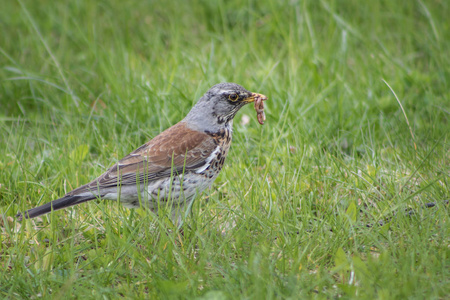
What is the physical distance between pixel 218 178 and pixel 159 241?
1365 millimetres

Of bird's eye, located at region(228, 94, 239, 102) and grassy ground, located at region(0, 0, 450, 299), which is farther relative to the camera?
bird's eye, located at region(228, 94, 239, 102)

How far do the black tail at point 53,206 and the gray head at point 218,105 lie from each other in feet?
3.76

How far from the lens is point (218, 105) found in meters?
4.58

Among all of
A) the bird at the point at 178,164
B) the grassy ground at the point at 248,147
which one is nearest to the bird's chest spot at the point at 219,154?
the bird at the point at 178,164

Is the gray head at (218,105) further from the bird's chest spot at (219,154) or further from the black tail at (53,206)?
the black tail at (53,206)

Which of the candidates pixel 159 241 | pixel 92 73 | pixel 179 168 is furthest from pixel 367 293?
pixel 92 73

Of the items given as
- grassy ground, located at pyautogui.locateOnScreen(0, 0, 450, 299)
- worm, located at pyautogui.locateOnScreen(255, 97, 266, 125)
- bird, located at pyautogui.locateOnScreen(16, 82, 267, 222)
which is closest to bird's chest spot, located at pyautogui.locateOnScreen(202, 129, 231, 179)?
bird, located at pyautogui.locateOnScreen(16, 82, 267, 222)

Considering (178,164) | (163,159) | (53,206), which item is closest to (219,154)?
(178,164)

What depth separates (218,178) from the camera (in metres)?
4.84

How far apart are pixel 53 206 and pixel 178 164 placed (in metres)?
1.00

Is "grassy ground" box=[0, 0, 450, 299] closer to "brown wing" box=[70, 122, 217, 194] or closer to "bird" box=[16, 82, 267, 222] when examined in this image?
"bird" box=[16, 82, 267, 222]

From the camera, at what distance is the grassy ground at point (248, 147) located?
3.18 metres

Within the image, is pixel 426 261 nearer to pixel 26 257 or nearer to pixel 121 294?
pixel 121 294

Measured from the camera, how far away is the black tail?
12.3 ft
